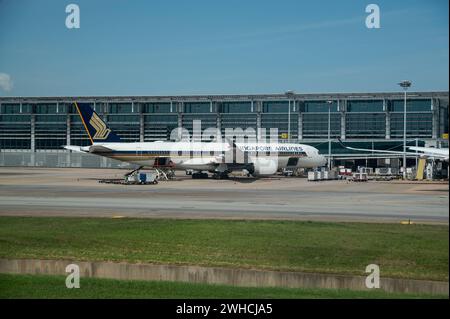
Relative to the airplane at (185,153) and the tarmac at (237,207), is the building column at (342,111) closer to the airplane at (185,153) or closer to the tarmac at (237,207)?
the airplane at (185,153)

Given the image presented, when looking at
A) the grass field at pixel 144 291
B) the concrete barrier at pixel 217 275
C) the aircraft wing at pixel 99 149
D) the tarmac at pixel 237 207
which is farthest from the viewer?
the aircraft wing at pixel 99 149

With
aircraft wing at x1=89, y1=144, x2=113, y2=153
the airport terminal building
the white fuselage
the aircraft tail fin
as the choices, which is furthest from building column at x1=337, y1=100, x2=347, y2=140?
aircraft wing at x1=89, y1=144, x2=113, y2=153

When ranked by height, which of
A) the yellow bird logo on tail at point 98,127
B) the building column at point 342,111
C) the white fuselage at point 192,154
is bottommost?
the white fuselage at point 192,154

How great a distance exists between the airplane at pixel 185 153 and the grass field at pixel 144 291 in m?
45.6

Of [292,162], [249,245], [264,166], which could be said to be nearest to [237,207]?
[249,245]

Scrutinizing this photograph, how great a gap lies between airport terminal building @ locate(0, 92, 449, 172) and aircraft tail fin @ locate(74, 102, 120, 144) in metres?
13.7

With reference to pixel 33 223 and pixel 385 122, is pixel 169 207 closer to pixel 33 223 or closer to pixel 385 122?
pixel 33 223

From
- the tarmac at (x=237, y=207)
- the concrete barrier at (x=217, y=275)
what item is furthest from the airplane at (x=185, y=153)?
the concrete barrier at (x=217, y=275)

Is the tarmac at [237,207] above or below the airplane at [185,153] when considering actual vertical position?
below

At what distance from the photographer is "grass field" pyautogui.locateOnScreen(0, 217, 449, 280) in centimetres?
1300

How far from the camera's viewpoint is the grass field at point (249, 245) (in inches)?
512

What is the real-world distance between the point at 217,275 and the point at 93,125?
47.9m
